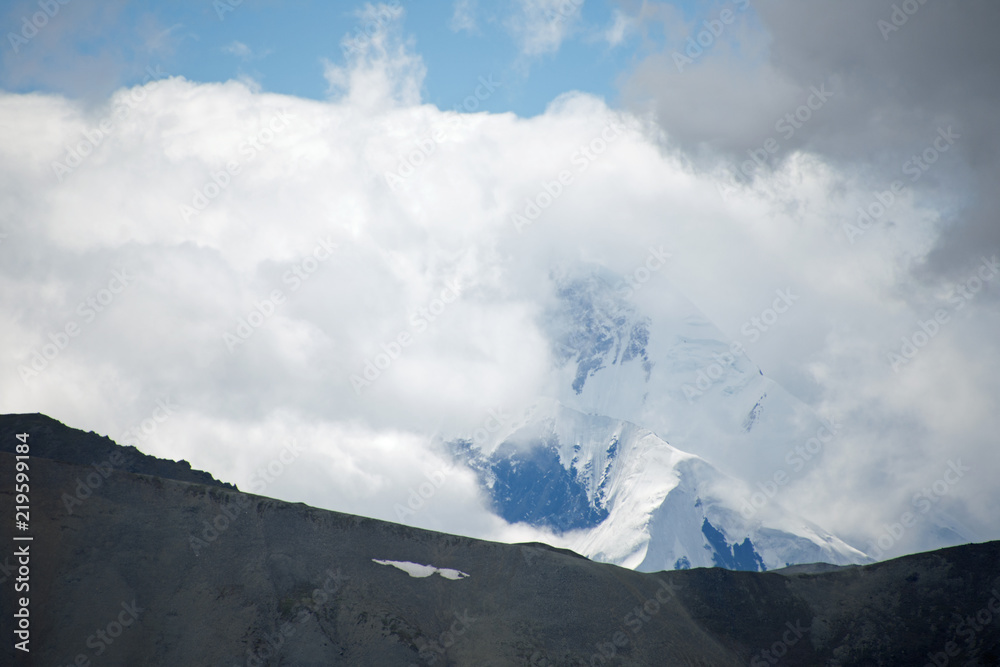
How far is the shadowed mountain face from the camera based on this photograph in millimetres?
80000

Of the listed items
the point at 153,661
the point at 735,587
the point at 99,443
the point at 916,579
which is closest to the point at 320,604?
the point at 153,661

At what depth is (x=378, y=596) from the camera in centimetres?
8956

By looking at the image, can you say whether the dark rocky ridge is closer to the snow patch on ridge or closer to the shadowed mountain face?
the shadowed mountain face

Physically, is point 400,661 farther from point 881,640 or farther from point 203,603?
point 881,640

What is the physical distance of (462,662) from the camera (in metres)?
85.6

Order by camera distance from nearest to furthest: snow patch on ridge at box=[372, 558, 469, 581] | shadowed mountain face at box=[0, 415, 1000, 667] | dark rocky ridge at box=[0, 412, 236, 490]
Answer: shadowed mountain face at box=[0, 415, 1000, 667]
snow patch on ridge at box=[372, 558, 469, 581]
dark rocky ridge at box=[0, 412, 236, 490]

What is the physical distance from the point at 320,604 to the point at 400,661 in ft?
33.6

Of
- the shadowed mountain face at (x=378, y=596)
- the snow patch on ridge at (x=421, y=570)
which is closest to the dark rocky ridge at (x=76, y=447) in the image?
the shadowed mountain face at (x=378, y=596)

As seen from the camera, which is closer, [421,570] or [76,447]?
[421,570]

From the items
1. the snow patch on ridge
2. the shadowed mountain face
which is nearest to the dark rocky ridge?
the shadowed mountain face

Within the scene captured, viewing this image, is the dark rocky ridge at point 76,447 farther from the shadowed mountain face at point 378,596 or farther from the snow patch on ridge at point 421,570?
the snow patch on ridge at point 421,570

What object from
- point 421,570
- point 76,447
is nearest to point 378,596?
point 421,570

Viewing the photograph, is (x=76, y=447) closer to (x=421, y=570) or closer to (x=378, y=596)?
(x=378, y=596)

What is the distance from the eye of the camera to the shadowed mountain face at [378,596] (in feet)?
262
